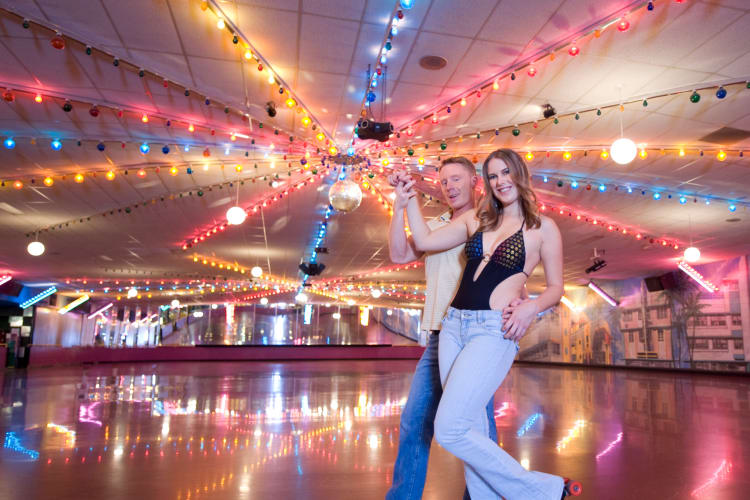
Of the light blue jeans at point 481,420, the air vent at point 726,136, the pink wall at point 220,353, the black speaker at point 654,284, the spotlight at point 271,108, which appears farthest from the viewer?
the pink wall at point 220,353

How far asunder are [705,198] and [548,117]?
429cm

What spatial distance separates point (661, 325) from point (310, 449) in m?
14.4

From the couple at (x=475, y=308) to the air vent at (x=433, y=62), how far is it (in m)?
2.65

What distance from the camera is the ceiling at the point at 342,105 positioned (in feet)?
12.2

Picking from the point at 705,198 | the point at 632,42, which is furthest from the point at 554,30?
the point at 705,198

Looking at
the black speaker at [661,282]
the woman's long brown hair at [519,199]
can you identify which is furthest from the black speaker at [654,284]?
the woman's long brown hair at [519,199]

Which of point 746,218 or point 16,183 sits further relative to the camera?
point 746,218

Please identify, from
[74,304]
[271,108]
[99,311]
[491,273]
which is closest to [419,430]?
[491,273]

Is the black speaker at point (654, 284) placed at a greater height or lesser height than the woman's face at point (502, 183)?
greater

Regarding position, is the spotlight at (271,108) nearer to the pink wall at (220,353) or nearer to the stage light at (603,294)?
the stage light at (603,294)

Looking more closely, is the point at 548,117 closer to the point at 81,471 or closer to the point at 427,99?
the point at 427,99

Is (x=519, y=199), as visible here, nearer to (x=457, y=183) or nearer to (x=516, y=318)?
(x=457, y=183)

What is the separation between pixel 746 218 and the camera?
29.0 ft

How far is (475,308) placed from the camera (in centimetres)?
154
